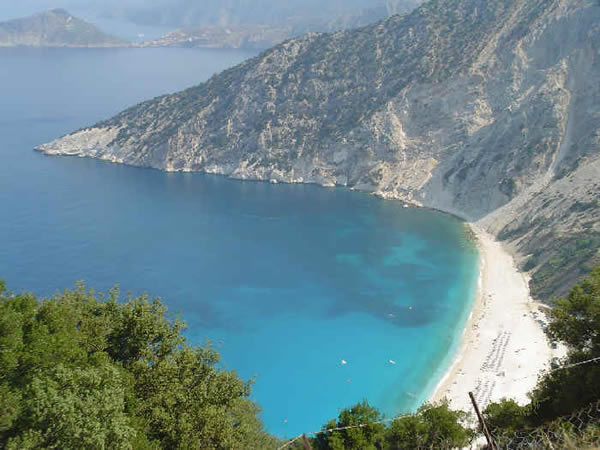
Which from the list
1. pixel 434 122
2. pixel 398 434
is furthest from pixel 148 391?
pixel 434 122

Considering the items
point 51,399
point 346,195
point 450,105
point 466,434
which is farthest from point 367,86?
point 51,399

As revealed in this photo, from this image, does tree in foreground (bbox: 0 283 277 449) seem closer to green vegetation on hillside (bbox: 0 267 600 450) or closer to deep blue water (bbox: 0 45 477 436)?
green vegetation on hillside (bbox: 0 267 600 450)

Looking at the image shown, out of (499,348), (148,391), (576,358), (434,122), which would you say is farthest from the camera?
(434,122)

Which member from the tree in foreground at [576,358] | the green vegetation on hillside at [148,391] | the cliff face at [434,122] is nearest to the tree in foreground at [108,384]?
the green vegetation on hillside at [148,391]

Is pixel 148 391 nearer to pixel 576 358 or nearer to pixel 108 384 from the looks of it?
pixel 108 384

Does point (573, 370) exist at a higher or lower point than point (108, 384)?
lower
